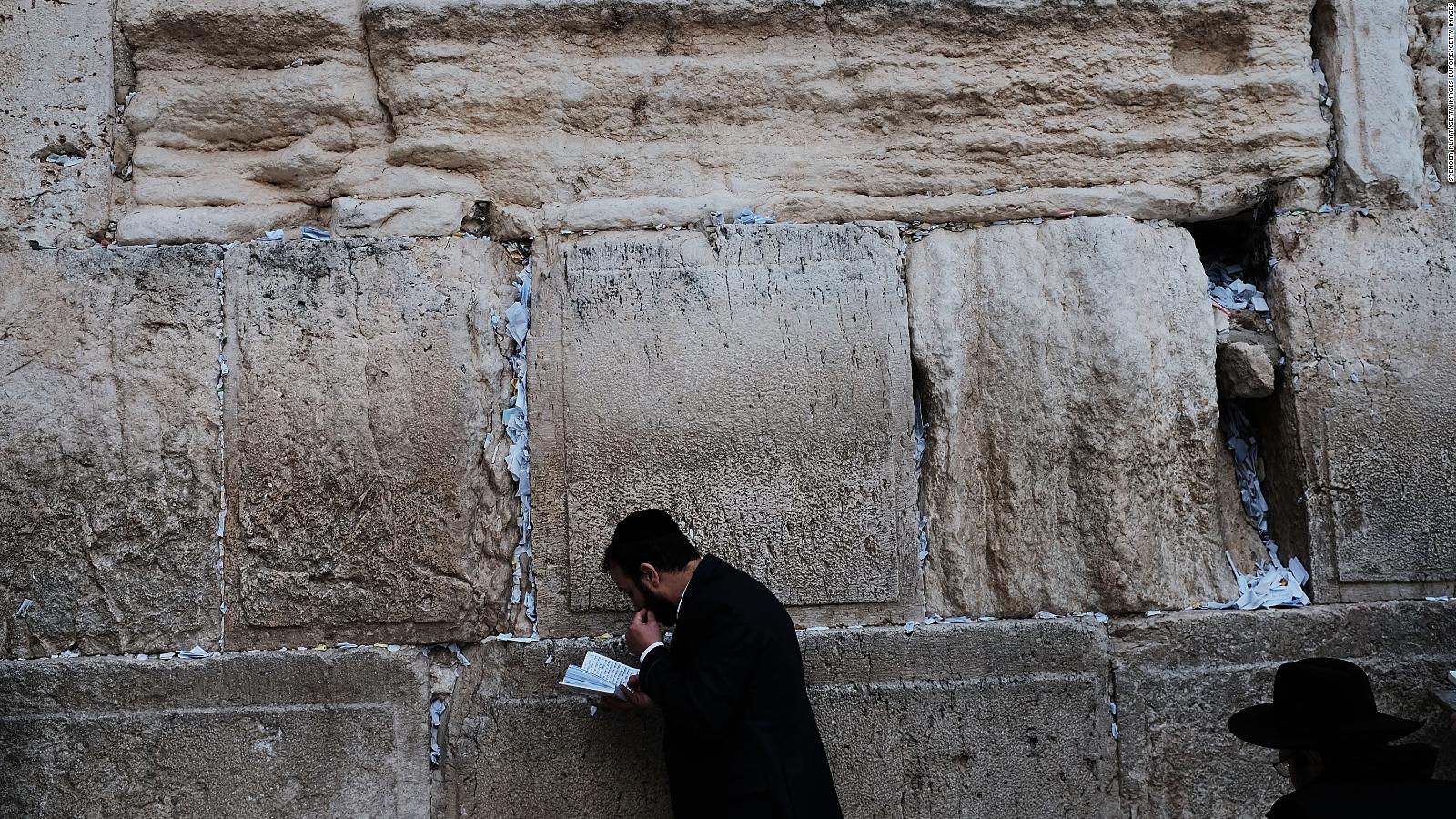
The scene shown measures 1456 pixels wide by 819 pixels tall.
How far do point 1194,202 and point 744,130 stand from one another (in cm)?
Result: 148

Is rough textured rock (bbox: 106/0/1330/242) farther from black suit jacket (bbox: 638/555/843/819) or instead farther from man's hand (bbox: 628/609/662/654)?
black suit jacket (bbox: 638/555/843/819)

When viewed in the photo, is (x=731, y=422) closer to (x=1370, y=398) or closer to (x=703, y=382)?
(x=703, y=382)

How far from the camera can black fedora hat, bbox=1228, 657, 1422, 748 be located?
231cm

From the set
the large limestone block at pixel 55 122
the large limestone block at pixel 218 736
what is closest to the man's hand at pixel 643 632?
the large limestone block at pixel 218 736

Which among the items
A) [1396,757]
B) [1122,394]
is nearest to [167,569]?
[1122,394]

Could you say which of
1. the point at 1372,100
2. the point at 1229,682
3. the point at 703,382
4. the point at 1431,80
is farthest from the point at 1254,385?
the point at 703,382

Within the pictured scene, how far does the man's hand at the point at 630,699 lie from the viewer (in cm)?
305

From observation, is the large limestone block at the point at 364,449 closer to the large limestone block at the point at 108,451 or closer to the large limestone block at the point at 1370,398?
the large limestone block at the point at 108,451

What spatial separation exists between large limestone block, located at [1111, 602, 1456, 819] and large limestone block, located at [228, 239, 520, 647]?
6.32ft

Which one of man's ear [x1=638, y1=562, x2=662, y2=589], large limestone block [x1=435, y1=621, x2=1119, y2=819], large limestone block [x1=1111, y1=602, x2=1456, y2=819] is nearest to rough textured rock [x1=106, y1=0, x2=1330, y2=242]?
man's ear [x1=638, y1=562, x2=662, y2=589]

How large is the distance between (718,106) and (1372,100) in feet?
6.99

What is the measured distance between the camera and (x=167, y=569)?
3438 mm

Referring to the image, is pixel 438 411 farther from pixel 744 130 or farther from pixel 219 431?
pixel 744 130

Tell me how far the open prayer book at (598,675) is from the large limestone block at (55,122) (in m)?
2.08
